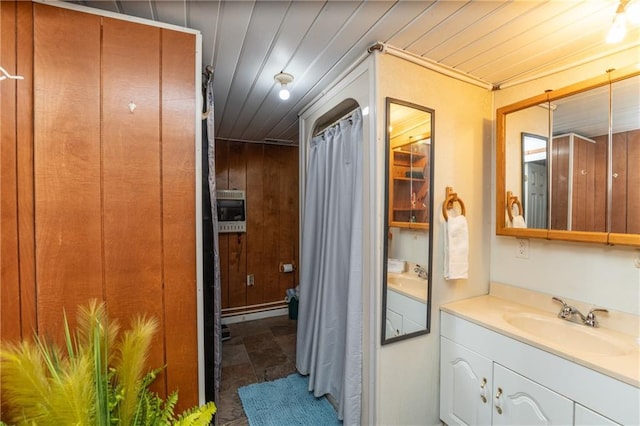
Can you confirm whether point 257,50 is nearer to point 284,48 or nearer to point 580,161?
point 284,48

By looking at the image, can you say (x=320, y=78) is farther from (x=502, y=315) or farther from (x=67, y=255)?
(x=502, y=315)

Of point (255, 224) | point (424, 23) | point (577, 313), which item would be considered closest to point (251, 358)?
point (255, 224)

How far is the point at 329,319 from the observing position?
1.85 meters

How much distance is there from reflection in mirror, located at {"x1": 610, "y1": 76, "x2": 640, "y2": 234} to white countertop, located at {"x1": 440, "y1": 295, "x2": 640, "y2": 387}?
49cm

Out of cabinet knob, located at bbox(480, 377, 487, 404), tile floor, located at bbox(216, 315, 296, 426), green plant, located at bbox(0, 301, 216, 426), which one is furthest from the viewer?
tile floor, located at bbox(216, 315, 296, 426)

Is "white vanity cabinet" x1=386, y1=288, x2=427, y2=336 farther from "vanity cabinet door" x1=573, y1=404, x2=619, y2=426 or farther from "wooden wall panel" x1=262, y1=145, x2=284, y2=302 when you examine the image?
"wooden wall panel" x1=262, y1=145, x2=284, y2=302

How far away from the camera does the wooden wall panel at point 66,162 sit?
95cm

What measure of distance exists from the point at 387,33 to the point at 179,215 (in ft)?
4.10

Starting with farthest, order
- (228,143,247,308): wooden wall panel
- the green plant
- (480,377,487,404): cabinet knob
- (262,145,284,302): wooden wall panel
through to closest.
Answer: (262,145,284,302): wooden wall panel, (228,143,247,308): wooden wall panel, (480,377,487,404): cabinet knob, the green plant

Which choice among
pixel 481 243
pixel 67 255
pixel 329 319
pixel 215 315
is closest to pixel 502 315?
pixel 481 243

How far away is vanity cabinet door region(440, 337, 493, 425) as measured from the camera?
4.52ft

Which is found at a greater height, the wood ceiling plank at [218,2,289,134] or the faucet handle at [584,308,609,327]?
the wood ceiling plank at [218,2,289,134]

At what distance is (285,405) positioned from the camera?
1.86 metres

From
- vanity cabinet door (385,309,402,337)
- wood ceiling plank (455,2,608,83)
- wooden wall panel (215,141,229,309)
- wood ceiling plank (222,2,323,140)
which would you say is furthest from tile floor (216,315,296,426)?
wood ceiling plank (455,2,608,83)
